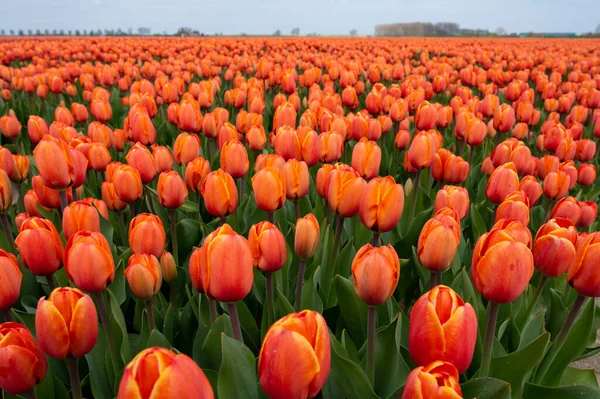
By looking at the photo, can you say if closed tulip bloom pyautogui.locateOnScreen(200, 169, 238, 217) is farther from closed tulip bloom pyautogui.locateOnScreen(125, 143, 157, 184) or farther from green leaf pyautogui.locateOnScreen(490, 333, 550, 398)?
green leaf pyautogui.locateOnScreen(490, 333, 550, 398)

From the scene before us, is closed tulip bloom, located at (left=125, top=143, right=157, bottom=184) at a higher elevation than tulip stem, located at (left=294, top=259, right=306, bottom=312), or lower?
higher

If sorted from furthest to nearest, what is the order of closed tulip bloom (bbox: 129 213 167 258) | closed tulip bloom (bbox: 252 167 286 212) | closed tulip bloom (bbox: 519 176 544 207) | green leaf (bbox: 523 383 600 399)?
closed tulip bloom (bbox: 519 176 544 207), closed tulip bloom (bbox: 252 167 286 212), closed tulip bloom (bbox: 129 213 167 258), green leaf (bbox: 523 383 600 399)

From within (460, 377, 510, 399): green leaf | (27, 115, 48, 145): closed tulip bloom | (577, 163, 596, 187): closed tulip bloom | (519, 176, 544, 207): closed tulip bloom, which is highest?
(27, 115, 48, 145): closed tulip bloom

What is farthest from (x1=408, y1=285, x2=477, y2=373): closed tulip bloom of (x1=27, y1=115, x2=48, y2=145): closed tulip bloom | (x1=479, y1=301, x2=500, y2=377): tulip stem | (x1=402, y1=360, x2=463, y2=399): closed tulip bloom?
(x1=27, y1=115, x2=48, y2=145): closed tulip bloom

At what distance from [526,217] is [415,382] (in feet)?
3.94

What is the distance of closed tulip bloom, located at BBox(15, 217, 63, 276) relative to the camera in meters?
1.49

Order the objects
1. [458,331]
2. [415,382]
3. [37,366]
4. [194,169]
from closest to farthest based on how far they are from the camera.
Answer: [415,382] < [458,331] < [37,366] < [194,169]

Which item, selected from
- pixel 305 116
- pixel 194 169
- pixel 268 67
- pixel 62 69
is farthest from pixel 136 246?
pixel 62 69

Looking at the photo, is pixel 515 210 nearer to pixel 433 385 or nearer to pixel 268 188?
pixel 268 188

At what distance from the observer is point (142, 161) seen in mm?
2293

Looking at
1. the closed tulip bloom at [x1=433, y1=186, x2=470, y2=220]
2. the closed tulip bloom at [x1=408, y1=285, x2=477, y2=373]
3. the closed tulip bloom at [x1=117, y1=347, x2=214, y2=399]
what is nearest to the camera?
the closed tulip bloom at [x1=117, y1=347, x2=214, y2=399]

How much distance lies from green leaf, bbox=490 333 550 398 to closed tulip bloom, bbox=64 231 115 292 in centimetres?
126

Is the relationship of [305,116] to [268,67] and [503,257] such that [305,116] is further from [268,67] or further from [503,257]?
[268,67]

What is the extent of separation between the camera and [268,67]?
6.39m
